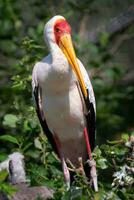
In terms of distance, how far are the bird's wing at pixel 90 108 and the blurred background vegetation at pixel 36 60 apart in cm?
40

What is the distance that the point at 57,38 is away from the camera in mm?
7148

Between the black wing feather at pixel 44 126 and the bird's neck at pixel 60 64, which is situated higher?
the bird's neck at pixel 60 64

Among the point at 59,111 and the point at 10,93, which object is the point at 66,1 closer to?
the point at 10,93

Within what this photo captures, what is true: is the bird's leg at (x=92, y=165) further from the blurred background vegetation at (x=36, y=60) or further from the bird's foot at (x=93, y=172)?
the blurred background vegetation at (x=36, y=60)

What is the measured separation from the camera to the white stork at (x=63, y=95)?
707 cm

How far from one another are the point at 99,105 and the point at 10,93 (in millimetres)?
1322

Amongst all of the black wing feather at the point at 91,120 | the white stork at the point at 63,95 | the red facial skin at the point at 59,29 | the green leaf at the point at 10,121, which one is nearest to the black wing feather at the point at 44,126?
the white stork at the point at 63,95

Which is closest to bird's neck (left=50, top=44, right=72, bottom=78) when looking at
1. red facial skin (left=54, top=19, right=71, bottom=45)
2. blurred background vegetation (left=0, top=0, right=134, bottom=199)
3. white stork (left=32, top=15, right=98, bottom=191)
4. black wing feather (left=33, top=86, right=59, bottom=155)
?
white stork (left=32, top=15, right=98, bottom=191)

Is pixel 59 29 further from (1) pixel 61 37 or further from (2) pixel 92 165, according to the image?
(2) pixel 92 165

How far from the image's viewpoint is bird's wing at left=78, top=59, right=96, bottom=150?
7148 millimetres

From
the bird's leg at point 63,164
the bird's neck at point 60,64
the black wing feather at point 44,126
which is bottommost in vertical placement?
the bird's leg at point 63,164

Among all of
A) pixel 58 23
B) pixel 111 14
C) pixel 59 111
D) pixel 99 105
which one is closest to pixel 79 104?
pixel 59 111

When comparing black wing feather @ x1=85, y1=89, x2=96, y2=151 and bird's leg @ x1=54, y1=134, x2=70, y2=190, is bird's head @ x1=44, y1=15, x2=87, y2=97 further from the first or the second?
bird's leg @ x1=54, y1=134, x2=70, y2=190

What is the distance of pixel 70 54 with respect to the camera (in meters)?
7.04
